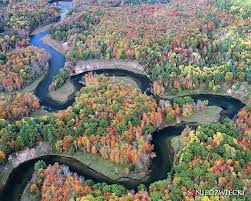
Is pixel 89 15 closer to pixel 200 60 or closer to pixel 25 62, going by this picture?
pixel 25 62

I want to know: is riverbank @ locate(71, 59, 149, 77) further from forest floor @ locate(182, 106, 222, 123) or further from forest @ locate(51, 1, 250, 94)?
forest floor @ locate(182, 106, 222, 123)

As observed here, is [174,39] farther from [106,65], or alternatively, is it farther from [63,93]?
[63,93]

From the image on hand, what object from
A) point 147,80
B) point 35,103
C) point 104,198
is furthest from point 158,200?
point 147,80

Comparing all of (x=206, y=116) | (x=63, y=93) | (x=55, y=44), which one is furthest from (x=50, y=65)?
(x=206, y=116)

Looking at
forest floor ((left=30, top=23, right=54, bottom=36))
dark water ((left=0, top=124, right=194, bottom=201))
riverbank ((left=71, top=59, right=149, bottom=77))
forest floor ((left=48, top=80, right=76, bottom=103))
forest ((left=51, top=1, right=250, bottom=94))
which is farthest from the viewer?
forest floor ((left=30, top=23, right=54, bottom=36))

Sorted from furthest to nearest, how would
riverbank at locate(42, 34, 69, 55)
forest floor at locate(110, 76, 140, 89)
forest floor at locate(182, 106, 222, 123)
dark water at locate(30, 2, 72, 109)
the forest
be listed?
riverbank at locate(42, 34, 69, 55) → forest floor at locate(110, 76, 140, 89) → dark water at locate(30, 2, 72, 109) → the forest → forest floor at locate(182, 106, 222, 123)

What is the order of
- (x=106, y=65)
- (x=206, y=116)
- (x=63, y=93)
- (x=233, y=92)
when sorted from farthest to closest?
(x=106, y=65)
(x=63, y=93)
(x=233, y=92)
(x=206, y=116)

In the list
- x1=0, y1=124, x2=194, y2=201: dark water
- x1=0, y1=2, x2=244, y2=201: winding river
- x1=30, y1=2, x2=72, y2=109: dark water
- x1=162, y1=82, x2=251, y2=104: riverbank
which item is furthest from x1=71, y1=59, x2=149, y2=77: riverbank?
x1=0, y1=124, x2=194, y2=201: dark water
